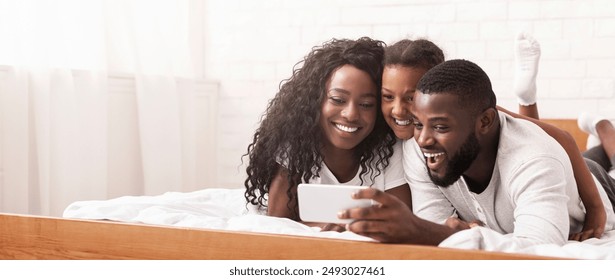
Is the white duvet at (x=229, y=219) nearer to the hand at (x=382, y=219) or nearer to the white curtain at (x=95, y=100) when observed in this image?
the hand at (x=382, y=219)

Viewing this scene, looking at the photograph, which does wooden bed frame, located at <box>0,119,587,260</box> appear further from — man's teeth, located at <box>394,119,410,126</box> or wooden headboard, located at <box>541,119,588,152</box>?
wooden headboard, located at <box>541,119,588,152</box>

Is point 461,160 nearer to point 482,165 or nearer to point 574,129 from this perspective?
→ point 482,165

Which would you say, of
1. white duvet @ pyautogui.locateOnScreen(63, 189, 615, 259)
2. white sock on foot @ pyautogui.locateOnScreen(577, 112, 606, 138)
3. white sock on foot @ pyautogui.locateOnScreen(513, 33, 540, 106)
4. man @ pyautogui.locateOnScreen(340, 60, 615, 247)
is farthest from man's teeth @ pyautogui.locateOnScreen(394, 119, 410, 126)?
white sock on foot @ pyautogui.locateOnScreen(577, 112, 606, 138)

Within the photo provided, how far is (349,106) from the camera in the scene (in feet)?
6.67

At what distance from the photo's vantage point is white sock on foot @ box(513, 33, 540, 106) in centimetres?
268

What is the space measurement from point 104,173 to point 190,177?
697 mm

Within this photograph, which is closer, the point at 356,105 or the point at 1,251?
the point at 1,251

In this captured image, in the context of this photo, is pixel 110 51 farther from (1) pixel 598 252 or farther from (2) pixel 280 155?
(1) pixel 598 252

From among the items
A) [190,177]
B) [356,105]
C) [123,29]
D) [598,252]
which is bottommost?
[190,177]

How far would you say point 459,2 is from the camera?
3771 millimetres

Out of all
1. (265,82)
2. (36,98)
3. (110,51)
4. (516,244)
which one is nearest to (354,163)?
(516,244)

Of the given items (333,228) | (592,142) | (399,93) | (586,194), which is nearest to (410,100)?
(399,93)

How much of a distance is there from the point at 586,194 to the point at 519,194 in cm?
38

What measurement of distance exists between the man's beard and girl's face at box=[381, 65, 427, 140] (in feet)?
0.95
